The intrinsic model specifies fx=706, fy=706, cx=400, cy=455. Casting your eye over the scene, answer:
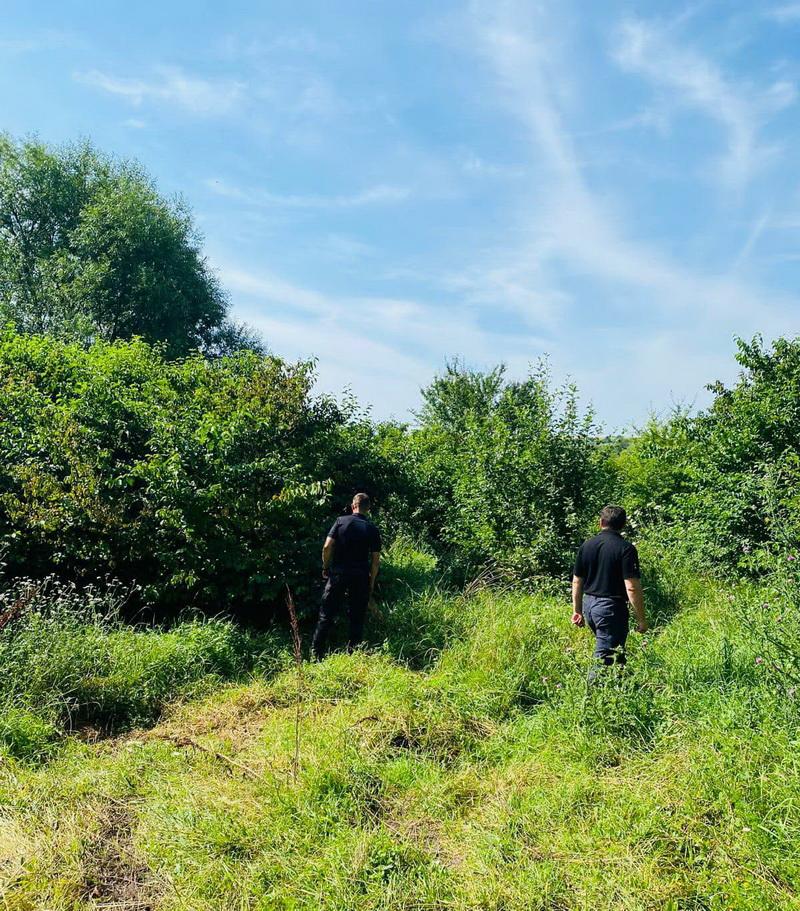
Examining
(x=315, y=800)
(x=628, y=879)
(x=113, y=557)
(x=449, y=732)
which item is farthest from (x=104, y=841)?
(x=113, y=557)

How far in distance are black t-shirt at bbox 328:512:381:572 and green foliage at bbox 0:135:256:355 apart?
1794 centimetres

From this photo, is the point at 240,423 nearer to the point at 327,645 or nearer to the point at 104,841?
the point at 327,645

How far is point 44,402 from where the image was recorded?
320 inches

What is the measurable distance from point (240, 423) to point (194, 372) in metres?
1.53

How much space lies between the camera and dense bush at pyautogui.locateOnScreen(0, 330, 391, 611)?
23.6ft

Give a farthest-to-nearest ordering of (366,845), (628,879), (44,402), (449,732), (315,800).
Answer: (44,402), (449,732), (315,800), (366,845), (628,879)

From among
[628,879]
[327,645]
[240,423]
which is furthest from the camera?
[240,423]

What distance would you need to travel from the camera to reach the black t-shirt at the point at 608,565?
17.1ft

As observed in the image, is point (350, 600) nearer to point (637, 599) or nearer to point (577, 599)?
point (577, 599)

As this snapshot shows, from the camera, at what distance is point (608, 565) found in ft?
17.3

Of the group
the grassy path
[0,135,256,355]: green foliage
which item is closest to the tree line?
the grassy path

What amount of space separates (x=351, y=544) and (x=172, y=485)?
1.93 m

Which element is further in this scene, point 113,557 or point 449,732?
point 113,557

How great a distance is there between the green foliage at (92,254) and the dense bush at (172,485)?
15622mm
